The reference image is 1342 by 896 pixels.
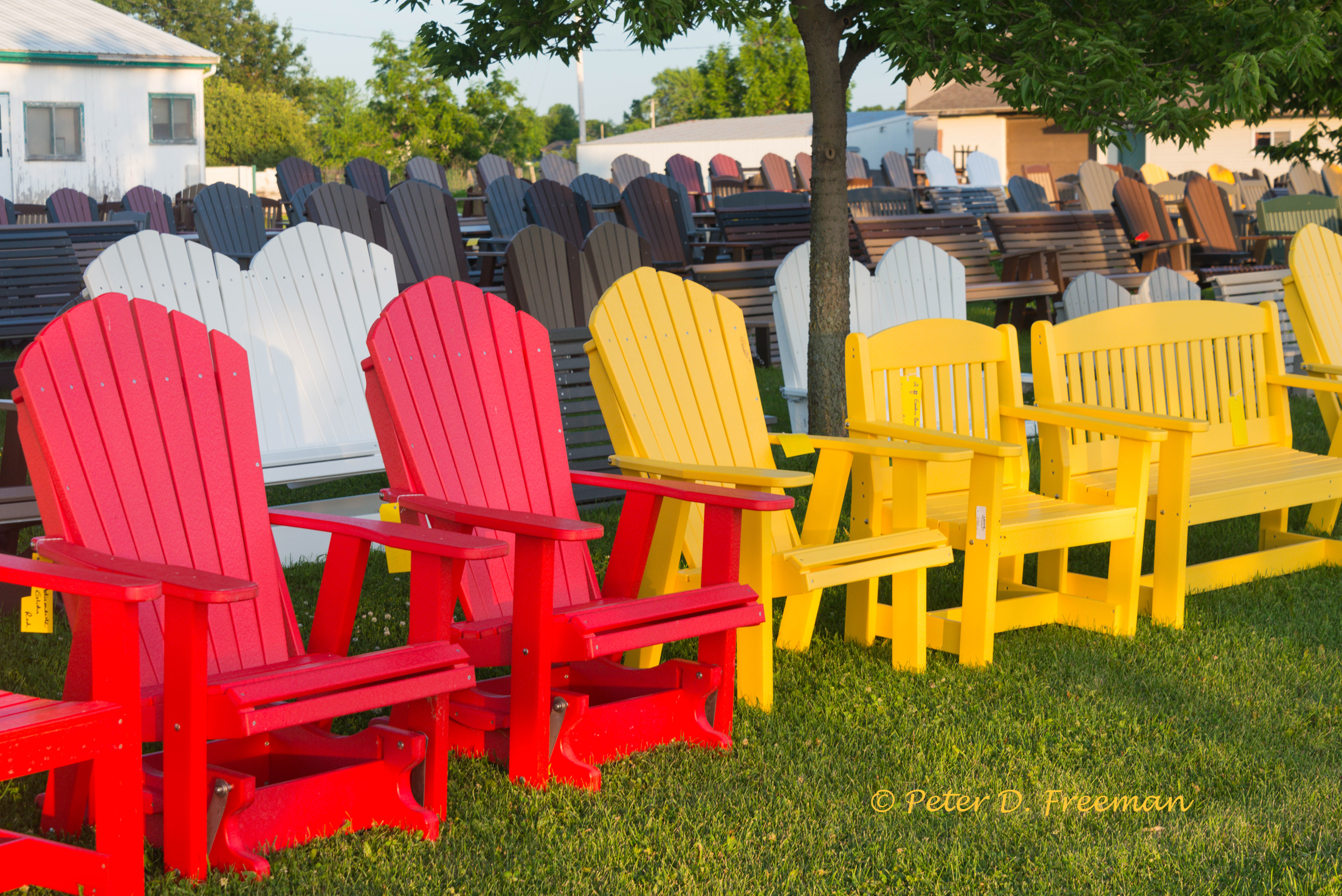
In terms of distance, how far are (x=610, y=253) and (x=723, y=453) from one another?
134 inches

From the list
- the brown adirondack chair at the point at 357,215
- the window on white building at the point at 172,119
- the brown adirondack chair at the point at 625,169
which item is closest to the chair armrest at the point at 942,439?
the brown adirondack chair at the point at 357,215

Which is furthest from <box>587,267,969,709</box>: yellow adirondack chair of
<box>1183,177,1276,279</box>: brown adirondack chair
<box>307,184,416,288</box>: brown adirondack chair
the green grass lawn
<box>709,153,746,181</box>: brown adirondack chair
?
<box>709,153,746,181</box>: brown adirondack chair

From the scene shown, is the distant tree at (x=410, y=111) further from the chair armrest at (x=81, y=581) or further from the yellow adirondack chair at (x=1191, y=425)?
the chair armrest at (x=81, y=581)

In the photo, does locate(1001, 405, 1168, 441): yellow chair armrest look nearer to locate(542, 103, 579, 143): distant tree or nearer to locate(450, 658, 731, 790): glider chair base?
locate(450, 658, 731, 790): glider chair base

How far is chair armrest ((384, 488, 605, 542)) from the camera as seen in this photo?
8.78 ft

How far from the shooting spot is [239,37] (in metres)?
57.2

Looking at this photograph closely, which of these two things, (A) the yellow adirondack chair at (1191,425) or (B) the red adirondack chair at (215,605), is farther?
(A) the yellow adirondack chair at (1191,425)

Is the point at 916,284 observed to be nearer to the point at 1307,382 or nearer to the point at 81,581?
the point at 1307,382

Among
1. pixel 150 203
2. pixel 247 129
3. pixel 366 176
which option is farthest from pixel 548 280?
pixel 247 129

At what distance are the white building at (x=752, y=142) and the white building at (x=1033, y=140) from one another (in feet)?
2.50

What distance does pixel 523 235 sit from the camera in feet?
20.9

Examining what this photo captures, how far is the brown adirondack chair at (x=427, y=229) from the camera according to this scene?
9156 mm

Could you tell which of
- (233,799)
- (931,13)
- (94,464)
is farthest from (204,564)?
(931,13)

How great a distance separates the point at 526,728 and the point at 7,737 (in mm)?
1119
